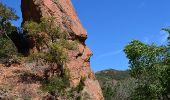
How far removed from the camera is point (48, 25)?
52469 millimetres

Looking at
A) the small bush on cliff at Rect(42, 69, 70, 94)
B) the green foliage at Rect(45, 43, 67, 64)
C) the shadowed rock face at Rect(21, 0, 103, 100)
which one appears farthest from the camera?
the shadowed rock face at Rect(21, 0, 103, 100)

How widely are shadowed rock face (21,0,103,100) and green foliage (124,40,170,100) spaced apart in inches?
260

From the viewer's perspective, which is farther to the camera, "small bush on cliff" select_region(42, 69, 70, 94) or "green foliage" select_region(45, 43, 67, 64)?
"green foliage" select_region(45, 43, 67, 64)

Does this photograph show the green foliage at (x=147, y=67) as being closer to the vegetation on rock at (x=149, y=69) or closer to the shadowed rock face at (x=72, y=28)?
the vegetation on rock at (x=149, y=69)

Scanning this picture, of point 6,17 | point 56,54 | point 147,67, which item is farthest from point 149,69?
point 6,17

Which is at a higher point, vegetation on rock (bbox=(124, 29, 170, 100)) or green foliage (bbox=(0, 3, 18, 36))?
green foliage (bbox=(0, 3, 18, 36))

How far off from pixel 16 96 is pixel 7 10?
1491 cm

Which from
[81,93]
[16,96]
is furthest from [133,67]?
[16,96]

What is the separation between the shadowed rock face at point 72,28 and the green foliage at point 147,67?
662 cm

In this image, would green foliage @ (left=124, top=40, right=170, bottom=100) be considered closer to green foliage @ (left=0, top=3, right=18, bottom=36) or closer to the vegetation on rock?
the vegetation on rock

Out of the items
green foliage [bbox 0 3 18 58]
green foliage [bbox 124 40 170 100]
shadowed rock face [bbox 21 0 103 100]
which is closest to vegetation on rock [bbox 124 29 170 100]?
green foliage [bbox 124 40 170 100]

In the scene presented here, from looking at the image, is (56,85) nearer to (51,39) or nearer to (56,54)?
(56,54)

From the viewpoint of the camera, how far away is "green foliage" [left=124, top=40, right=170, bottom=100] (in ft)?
166

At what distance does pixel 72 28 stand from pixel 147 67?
13.8m
